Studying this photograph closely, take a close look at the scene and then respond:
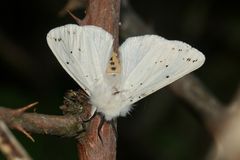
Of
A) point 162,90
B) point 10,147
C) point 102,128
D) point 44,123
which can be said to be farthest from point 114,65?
point 162,90

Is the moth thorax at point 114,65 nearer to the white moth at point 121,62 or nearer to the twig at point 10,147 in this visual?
the white moth at point 121,62

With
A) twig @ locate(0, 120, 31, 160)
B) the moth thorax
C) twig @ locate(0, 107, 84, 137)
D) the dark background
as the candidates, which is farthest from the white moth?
the dark background

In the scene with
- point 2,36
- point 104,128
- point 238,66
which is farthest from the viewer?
point 238,66

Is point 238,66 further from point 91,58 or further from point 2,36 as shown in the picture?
point 91,58

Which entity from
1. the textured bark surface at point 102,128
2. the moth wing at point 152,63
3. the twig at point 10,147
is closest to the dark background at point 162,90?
the moth wing at point 152,63

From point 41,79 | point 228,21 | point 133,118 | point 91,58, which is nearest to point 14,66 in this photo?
point 41,79
